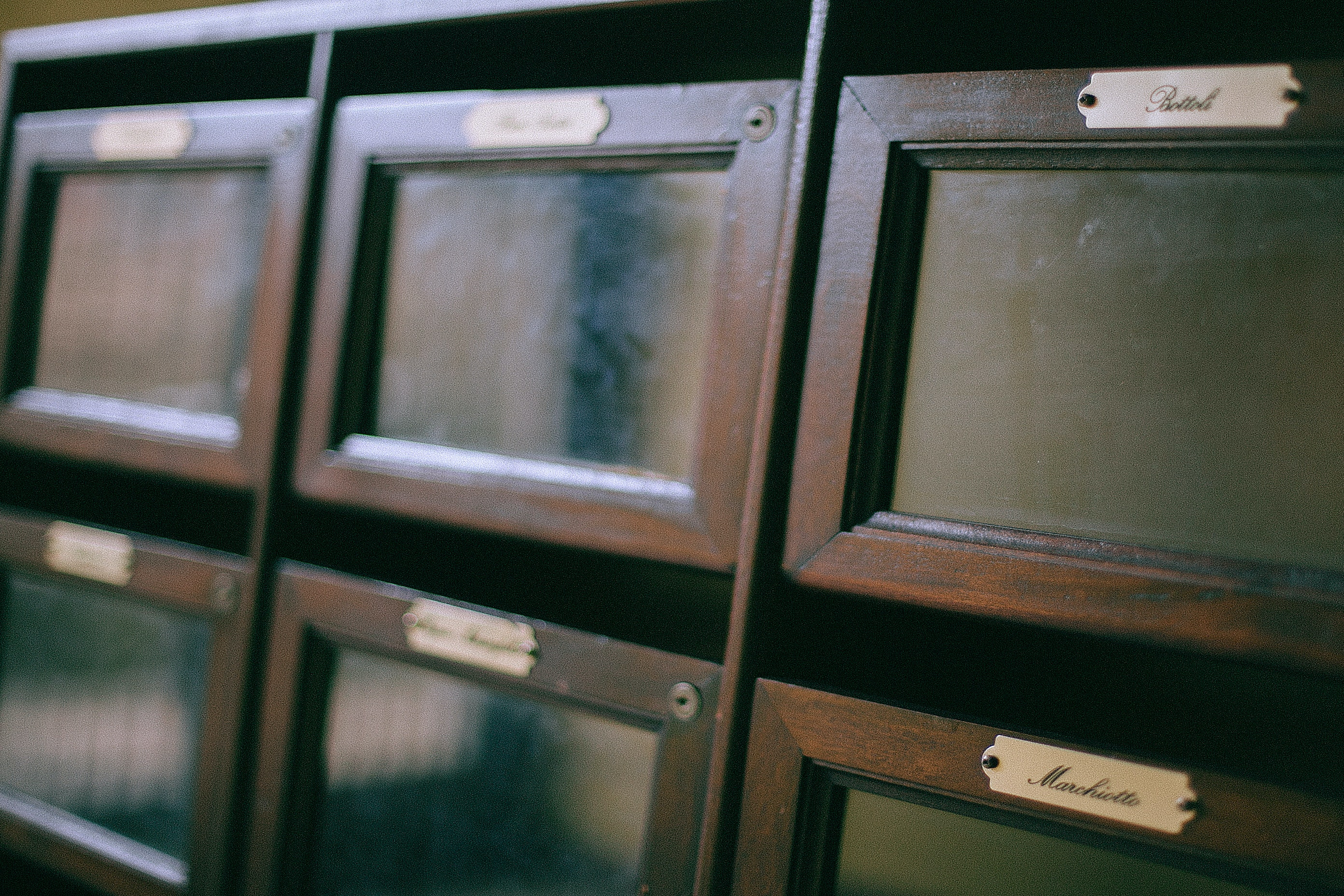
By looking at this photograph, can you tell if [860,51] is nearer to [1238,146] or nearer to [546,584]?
[1238,146]

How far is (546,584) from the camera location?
1.14 metres

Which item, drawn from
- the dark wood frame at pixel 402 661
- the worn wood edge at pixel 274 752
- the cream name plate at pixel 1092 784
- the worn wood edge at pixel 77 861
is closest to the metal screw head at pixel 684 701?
the dark wood frame at pixel 402 661

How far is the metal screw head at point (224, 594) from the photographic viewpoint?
3.19 ft

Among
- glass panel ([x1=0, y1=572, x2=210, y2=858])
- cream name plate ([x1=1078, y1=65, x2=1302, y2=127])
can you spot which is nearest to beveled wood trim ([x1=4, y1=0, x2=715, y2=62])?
cream name plate ([x1=1078, y1=65, x2=1302, y2=127])

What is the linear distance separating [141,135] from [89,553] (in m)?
0.54

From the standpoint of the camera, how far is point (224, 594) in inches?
38.5

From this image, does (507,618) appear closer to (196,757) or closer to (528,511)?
(528,511)

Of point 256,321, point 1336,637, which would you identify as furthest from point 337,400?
point 1336,637

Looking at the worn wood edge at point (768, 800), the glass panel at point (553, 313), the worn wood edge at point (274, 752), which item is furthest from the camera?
the worn wood edge at point (274, 752)

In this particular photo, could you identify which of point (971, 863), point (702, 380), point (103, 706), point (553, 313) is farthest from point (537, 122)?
point (103, 706)

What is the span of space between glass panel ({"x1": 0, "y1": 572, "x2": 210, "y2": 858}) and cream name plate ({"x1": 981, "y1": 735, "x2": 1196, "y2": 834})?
2.92ft

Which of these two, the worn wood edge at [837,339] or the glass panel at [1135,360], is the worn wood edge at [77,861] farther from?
the glass panel at [1135,360]

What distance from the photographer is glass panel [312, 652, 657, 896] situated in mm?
809

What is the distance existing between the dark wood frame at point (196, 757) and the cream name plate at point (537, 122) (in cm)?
55
